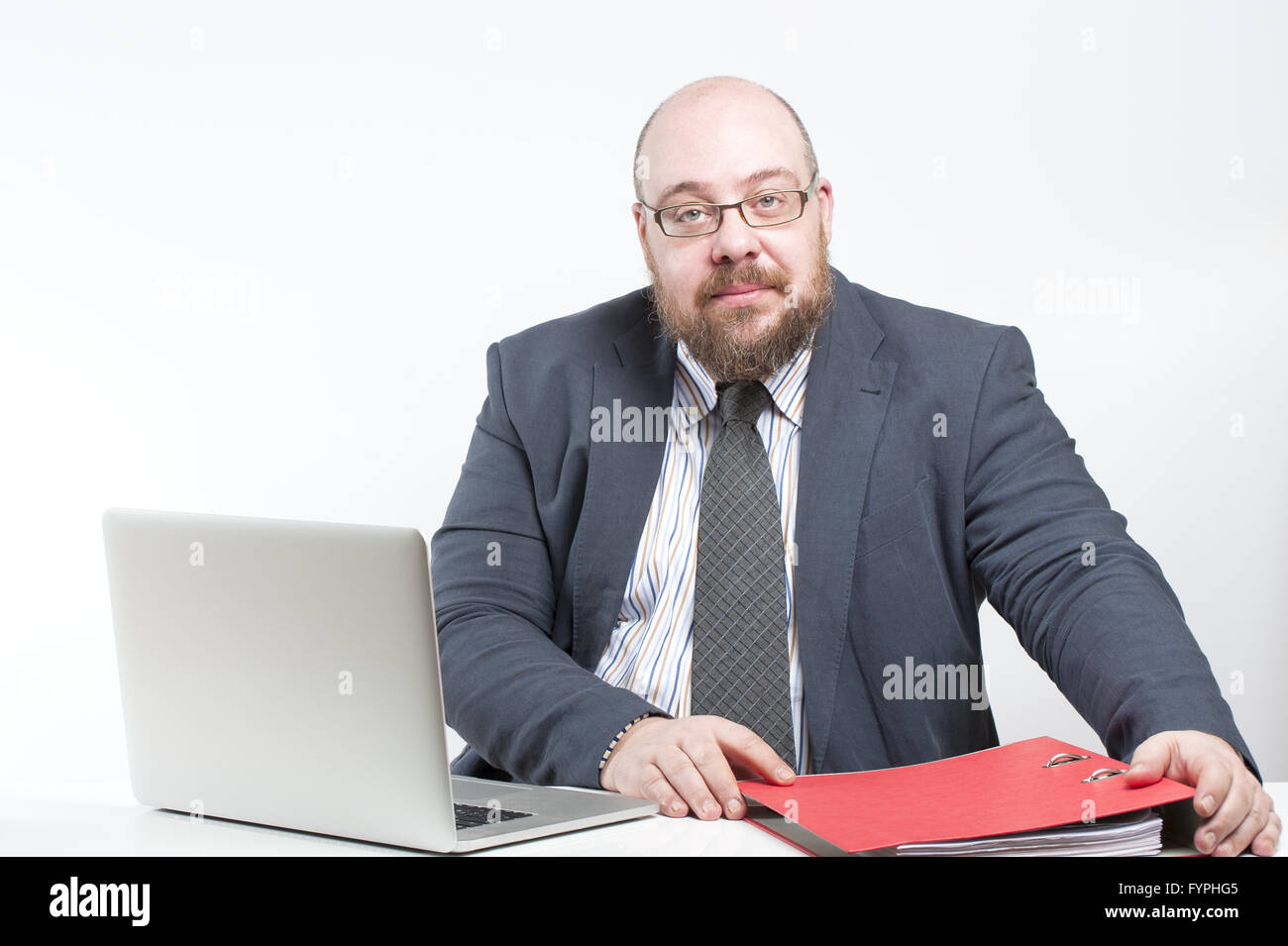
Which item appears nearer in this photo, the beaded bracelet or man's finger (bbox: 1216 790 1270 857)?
man's finger (bbox: 1216 790 1270 857)

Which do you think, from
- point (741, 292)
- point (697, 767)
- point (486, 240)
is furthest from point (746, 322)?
point (486, 240)

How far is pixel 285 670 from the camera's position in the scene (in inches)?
47.5

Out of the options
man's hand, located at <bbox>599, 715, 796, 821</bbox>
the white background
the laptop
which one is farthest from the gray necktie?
the white background

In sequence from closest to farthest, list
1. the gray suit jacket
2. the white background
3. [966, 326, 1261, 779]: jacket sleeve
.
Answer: [966, 326, 1261, 779]: jacket sleeve → the gray suit jacket → the white background

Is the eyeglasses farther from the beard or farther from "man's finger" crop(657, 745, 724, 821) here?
"man's finger" crop(657, 745, 724, 821)

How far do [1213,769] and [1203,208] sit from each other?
93.5 inches

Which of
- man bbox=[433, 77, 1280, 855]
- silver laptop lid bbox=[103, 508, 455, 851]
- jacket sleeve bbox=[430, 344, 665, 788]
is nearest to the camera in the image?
silver laptop lid bbox=[103, 508, 455, 851]

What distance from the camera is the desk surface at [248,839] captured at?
47.5 inches

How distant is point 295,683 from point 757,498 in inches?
40.2

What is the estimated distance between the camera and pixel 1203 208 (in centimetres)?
322

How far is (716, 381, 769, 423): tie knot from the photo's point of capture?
216 centimetres

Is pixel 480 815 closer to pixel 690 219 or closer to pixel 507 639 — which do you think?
pixel 507 639

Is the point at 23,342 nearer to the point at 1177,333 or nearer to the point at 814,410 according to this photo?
the point at 814,410

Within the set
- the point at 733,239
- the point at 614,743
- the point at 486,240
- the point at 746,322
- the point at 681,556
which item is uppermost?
the point at 486,240
